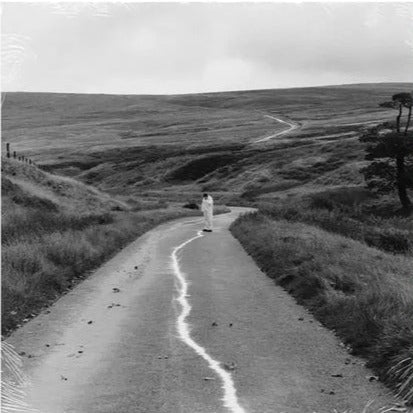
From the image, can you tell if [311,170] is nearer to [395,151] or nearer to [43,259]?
[395,151]

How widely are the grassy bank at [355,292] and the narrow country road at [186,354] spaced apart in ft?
0.96

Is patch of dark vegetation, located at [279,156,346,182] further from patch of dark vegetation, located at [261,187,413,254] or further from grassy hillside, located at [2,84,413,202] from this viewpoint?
patch of dark vegetation, located at [261,187,413,254]

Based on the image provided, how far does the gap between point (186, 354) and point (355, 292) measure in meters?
4.27

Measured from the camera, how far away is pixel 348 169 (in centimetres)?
7519

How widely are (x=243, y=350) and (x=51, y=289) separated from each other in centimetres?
640

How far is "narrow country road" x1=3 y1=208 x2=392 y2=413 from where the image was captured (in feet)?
22.7

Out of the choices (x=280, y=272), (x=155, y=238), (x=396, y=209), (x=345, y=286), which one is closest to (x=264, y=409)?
(x=345, y=286)

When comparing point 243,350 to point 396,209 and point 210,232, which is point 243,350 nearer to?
point 210,232

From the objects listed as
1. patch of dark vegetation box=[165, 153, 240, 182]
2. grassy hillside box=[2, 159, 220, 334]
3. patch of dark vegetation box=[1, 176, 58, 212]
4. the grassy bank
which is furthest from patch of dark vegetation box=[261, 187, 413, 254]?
patch of dark vegetation box=[165, 153, 240, 182]

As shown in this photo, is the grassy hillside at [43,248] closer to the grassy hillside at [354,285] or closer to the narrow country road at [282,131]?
→ the grassy hillside at [354,285]

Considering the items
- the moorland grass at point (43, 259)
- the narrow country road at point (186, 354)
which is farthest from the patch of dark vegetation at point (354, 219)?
the narrow country road at point (186, 354)

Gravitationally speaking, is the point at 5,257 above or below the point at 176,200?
above

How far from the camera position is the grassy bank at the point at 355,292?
7.95 m

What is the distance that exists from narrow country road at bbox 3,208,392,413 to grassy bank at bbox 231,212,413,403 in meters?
0.29
